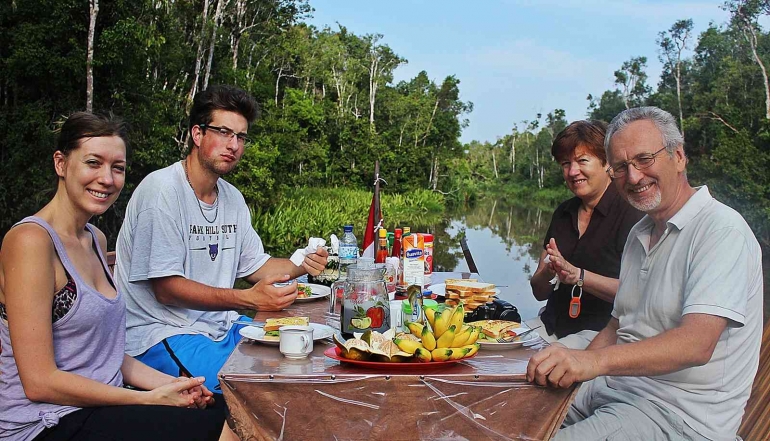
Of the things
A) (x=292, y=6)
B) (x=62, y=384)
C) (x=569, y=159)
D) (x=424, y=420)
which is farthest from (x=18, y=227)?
(x=292, y=6)

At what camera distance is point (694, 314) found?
2051 millimetres

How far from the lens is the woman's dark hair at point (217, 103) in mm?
3285

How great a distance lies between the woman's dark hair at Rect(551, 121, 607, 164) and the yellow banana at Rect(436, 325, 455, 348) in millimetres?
1837

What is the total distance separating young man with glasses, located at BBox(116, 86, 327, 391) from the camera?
285cm

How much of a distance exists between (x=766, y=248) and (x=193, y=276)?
21.5m

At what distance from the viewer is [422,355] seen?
1972 millimetres

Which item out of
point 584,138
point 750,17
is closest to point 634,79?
point 750,17

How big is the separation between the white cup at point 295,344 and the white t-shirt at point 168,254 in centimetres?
97

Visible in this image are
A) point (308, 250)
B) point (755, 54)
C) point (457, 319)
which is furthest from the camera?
point (755, 54)

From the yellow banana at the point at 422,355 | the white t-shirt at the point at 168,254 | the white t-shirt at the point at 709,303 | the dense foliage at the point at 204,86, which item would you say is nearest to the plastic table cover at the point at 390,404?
the yellow banana at the point at 422,355

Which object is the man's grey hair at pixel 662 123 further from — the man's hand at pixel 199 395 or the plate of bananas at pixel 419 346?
the man's hand at pixel 199 395

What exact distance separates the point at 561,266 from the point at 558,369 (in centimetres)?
130

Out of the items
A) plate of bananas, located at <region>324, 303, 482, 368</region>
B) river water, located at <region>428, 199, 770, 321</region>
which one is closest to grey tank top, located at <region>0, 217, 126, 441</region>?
plate of bananas, located at <region>324, 303, 482, 368</region>

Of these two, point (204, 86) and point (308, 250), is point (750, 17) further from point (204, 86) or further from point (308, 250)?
point (308, 250)
